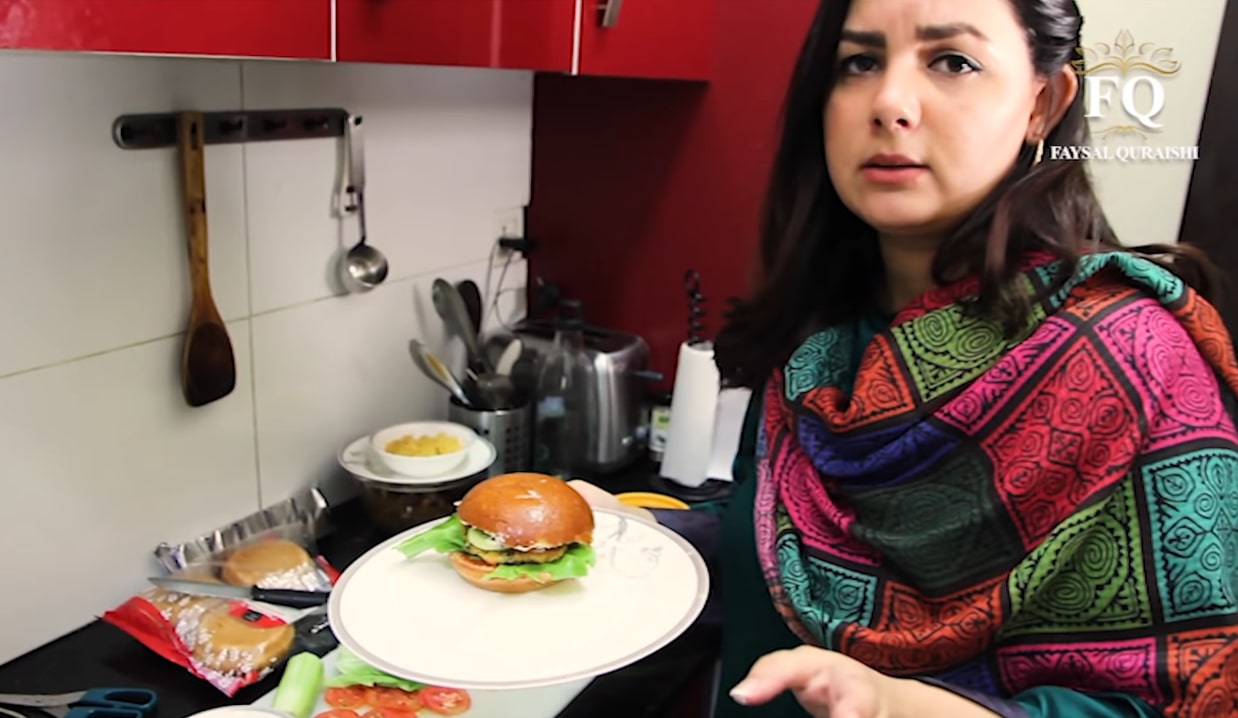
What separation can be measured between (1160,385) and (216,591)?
100 centimetres

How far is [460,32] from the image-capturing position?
1.08m

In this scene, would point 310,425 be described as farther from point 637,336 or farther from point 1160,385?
point 1160,385

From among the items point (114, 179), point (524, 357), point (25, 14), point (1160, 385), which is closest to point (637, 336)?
point (524, 357)

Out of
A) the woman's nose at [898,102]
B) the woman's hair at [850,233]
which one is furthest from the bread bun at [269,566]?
the woman's nose at [898,102]

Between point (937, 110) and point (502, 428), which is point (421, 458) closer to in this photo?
point (502, 428)

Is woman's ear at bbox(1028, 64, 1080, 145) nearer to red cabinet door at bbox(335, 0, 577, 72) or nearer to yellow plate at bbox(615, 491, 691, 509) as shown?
red cabinet door at bbox(335, 0, 577, 72)

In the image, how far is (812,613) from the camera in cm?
93

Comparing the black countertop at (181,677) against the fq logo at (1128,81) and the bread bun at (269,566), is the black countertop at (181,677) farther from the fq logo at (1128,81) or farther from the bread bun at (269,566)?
the fq logo at (1128,81)

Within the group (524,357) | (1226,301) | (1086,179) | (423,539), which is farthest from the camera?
(524,357)

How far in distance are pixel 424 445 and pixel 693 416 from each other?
0.42 metres

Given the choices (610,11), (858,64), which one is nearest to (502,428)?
(610,11)

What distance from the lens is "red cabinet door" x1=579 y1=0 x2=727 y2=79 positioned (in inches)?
49.7

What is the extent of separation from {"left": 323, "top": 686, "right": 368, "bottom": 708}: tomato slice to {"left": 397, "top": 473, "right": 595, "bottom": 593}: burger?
0.14m

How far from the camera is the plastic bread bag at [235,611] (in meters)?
1.06
